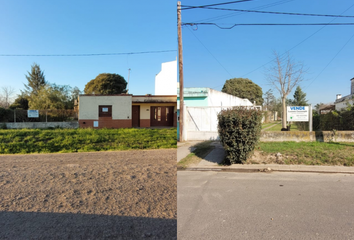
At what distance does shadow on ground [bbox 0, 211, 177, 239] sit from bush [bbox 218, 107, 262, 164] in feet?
15.1

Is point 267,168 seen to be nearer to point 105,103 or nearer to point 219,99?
point 219,99

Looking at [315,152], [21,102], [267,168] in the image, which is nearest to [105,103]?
[21,102]

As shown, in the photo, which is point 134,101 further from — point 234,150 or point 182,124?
point 234,150

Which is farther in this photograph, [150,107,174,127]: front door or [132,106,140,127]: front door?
[132,106,140,127]: front door

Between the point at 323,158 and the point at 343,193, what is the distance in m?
3.26

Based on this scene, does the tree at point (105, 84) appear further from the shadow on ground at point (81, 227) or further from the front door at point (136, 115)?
the shadow on ground at point (81, 227)

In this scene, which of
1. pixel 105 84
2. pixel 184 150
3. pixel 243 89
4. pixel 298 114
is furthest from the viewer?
pixel 243 89

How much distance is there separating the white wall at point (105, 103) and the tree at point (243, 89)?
2377 cm

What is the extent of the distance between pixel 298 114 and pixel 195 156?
5.48m

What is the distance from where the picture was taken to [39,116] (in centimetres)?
2302

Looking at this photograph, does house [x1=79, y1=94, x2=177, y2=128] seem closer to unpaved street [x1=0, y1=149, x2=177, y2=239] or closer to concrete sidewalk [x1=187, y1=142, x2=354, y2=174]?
concrete sidewalk [x1=187, y1=142, x2=354, y2=174]

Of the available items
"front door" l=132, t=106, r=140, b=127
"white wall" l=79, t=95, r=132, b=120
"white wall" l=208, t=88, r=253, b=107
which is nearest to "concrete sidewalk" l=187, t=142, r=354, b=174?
"white wall" l=208, t=88, r=253, b=107

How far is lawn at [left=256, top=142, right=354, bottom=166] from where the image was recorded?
8.01 metres

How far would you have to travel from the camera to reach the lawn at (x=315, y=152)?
801cm
